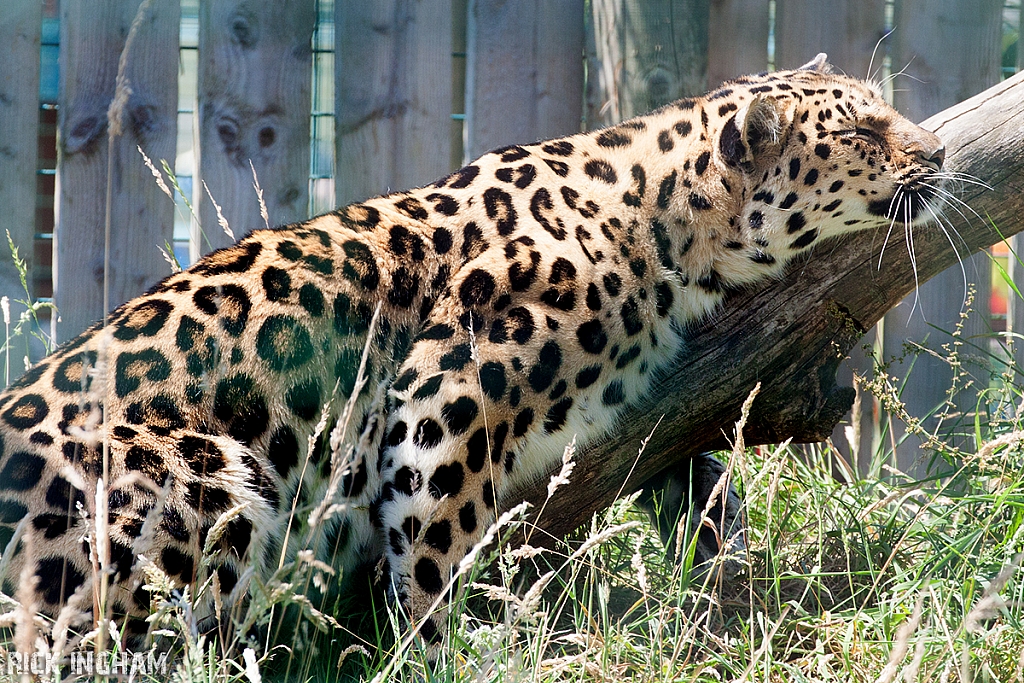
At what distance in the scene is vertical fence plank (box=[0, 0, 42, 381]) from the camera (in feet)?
15.3

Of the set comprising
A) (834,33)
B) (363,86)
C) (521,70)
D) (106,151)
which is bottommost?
(106,151)

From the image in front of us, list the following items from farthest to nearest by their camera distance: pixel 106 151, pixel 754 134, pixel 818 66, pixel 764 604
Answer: pixel 106 151, pixel 818 66, pixel 754 134, pixel 764 604

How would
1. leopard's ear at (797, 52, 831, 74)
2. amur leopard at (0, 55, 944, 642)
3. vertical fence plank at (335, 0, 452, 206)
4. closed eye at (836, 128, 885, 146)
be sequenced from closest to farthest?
amur leopard at (0, 55, 944, 642) < closed eye at (836, 128, 885, 146) < leopard's ear at (797, 52, 831, 74) < vertical fence plank at (335, 0, 452, 206)

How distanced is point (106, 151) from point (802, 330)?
330 cm

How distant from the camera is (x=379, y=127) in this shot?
4871 millimetres

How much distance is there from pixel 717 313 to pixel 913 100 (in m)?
2.07

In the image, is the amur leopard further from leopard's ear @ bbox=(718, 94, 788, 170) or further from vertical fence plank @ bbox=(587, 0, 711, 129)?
vertical fence plank @ bbox=(587, 0, 711, 129)

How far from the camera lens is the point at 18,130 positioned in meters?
4.73

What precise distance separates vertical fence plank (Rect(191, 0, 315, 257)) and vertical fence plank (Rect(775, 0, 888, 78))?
7.78 feet

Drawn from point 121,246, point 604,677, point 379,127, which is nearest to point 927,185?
point 604,677

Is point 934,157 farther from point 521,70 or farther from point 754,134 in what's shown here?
point 521,70

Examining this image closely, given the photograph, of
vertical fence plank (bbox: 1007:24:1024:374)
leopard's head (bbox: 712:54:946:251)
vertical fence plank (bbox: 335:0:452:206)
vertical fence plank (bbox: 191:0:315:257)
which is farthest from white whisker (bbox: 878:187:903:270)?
vertical fence plank (bbox: 191:0:315:257)

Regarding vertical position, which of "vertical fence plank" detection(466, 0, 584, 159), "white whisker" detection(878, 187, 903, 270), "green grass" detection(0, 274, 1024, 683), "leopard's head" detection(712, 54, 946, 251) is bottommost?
"green grass" detection(0, 274, 1024, 683)


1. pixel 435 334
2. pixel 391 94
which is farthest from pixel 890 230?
pixel 391 94
